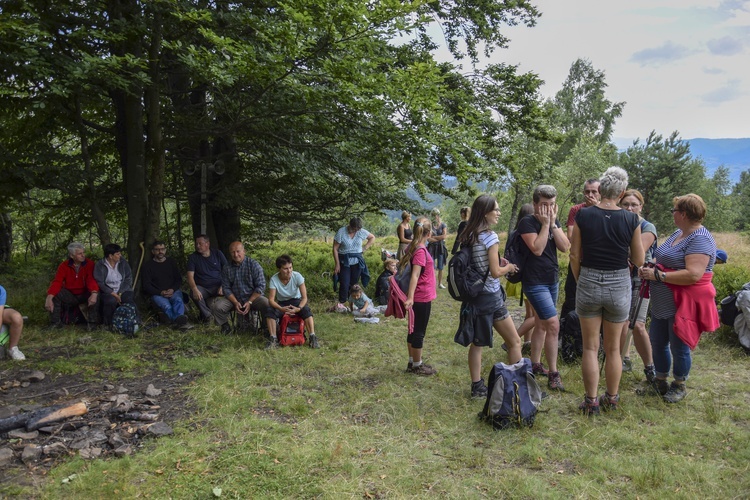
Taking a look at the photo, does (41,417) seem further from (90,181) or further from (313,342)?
(90,181)

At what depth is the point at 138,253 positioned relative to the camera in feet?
24.8

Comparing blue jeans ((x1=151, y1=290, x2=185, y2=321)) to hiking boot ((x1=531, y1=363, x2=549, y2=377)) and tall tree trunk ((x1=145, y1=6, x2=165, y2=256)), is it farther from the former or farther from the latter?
hiking boot ((x1=531, y1=363, x2=549, y2=377))

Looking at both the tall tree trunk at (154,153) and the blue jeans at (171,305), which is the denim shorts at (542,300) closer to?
the blue jeans at (171,305)

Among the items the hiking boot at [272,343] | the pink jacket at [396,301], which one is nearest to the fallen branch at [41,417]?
the hiking boot at [272,343]

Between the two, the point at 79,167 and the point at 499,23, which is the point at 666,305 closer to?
the point at 499,23

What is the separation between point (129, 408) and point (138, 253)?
13.5 feet

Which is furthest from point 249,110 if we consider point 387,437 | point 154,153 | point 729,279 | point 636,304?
point 729,279

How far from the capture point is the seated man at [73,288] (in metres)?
6.82

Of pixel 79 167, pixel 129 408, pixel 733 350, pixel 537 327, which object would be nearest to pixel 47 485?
pixel 129 408

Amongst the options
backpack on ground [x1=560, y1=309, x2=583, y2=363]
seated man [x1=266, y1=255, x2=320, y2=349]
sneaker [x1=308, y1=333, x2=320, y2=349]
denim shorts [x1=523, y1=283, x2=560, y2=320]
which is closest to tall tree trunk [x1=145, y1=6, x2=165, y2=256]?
seated man [x1=266, y1=255, x2=320, y2=349]

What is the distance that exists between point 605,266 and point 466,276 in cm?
110

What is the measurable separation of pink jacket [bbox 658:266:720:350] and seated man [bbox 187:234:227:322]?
560cm

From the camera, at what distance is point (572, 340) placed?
5.30 metres

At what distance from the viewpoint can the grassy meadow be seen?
3.02 m
